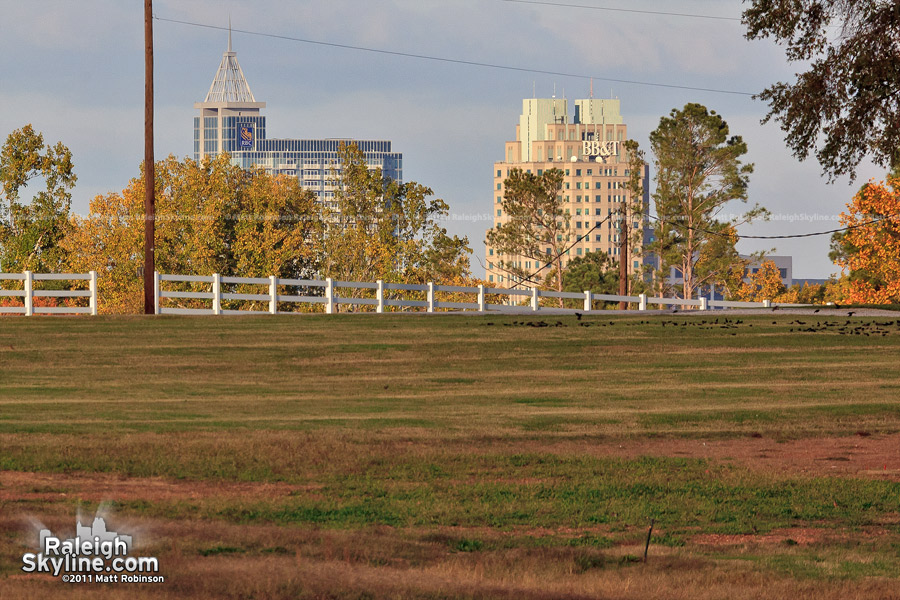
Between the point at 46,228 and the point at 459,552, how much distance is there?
64.2 m

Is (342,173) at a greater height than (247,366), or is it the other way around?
(342,173)

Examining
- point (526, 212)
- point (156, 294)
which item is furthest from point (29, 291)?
point (526, 212)

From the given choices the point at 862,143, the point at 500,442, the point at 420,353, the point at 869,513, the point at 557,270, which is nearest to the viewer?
the point at 869,513

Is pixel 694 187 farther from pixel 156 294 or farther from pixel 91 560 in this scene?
pixel 91 560

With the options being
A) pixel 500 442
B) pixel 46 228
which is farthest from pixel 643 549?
pixel 46 228

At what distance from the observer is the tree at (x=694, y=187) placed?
270ft

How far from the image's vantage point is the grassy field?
31.3ft

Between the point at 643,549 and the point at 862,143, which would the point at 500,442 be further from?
the point at 862,143

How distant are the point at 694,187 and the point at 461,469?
236ft

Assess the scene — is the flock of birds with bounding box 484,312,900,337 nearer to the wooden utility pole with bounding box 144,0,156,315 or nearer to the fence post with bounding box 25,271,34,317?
the wooden utility pole with bounding box 144,0,156,315

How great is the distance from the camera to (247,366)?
2684 cm

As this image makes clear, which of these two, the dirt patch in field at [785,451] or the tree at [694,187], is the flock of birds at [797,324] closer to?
the dirt patch in field at [785,451]

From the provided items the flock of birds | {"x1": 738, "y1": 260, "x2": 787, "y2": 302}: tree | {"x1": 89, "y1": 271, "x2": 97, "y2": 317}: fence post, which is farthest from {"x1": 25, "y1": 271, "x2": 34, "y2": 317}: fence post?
{"x1": 738, "y1": 260, "x2": 787, "y2": 302}: tree

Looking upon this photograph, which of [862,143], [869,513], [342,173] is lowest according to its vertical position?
[869,513]
